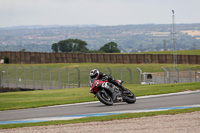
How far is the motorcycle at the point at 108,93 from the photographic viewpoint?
15.2 m

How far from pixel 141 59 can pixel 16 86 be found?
22.7 metres

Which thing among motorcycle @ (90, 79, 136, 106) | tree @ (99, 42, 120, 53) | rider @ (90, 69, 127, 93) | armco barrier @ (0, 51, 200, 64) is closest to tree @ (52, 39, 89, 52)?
tree @ (99, 42, 120, 53)

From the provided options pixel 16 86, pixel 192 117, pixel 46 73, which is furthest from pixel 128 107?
pixel 46 73

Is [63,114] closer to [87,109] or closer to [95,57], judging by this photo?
[87,109]

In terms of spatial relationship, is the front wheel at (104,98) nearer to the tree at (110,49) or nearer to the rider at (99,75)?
the rider at (99,75)

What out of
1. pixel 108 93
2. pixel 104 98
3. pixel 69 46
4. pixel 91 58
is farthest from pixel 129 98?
pixel 69 46

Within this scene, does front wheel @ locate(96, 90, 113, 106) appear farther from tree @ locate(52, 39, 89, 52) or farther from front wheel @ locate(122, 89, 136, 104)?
tree @ locate(52, 39, 89, 52)

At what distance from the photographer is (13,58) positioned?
79812 mm

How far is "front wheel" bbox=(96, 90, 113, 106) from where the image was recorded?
1530cm

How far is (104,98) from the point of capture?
50.9ft

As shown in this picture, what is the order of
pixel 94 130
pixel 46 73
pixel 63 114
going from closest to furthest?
pixel 94 130, pixel 63 114, pixel 46 73

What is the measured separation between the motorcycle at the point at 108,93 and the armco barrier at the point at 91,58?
4163 centimetres

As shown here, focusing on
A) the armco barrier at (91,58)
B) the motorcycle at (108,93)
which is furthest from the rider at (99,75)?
the armco barrier at (91,58)

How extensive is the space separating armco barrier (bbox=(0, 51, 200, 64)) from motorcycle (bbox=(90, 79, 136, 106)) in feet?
137
